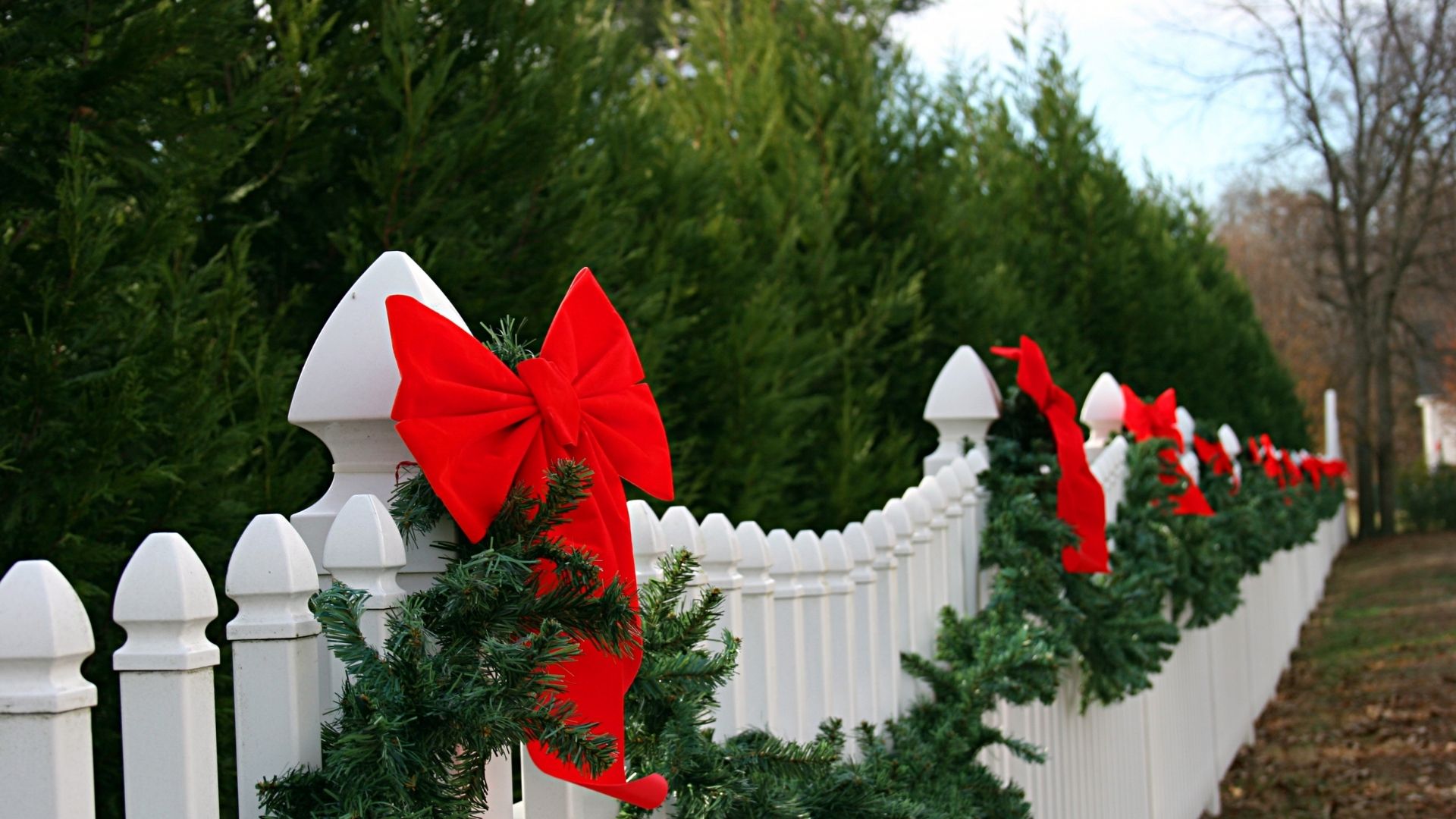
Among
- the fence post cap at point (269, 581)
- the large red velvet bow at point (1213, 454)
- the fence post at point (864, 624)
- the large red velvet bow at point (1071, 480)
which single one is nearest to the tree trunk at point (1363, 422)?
the large red velvet bow at point (1213, 454)

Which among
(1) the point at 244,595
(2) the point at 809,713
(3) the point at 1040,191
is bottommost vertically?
(2) the point at 809,713

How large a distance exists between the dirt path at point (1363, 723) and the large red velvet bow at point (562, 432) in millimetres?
6176

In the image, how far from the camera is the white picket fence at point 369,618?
49.0 inches

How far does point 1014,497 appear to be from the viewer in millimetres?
4145

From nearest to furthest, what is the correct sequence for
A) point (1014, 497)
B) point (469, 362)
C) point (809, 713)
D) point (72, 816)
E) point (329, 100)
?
point (72, 816) → point (469, 362) → point (809, 713) → point (329, 100) → point (1014, 497)

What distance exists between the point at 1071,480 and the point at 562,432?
8.98ft

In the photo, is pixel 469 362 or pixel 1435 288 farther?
pixel 1435 288

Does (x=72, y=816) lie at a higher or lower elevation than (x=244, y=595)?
lower

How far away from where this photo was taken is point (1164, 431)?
6.41m

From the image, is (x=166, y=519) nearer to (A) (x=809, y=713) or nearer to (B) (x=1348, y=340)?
(A) (x=809, y=713)

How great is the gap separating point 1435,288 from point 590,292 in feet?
101

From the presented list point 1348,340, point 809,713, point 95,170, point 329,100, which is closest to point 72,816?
point 809,713

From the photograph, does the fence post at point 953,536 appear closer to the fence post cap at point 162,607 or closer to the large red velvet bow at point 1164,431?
the large red velvet bow at point 1164,431

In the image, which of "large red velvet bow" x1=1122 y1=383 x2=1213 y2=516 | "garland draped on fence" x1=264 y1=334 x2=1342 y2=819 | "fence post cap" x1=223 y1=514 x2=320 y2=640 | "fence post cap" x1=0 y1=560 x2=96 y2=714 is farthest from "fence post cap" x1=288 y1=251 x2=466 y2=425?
"large red velvet bow" x1=1122 y1=383 x2=1213 y2=516
